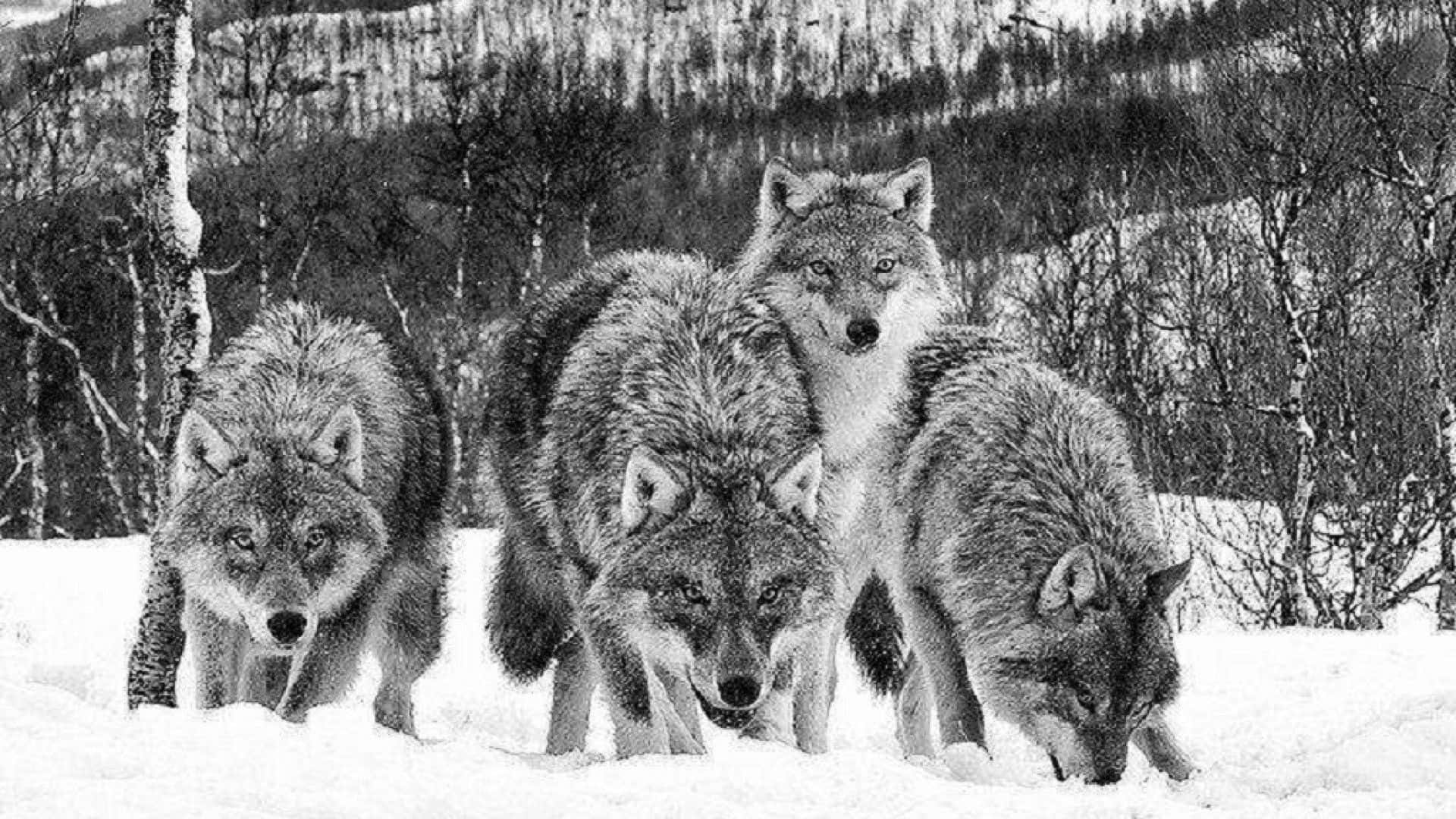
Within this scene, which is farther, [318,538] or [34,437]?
[34,437]

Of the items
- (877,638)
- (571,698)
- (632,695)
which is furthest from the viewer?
(877,638)

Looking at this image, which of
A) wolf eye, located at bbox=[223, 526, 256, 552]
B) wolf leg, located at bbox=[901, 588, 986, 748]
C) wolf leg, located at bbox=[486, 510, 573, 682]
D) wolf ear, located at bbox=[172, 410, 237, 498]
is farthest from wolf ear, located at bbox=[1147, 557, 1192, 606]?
wolf ear, located at bbox=[172, 410, 237, 498]

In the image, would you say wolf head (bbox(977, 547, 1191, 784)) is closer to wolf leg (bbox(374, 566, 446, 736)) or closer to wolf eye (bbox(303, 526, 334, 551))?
wolf leg (bbox(374, 566, 446, 736))

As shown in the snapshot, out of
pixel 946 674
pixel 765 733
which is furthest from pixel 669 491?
pixel 946 674

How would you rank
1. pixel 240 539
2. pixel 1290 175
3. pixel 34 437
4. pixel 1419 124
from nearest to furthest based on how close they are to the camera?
1. pixel 240 539
2. pixel 1419 124
3. pixel 1290 175
4. pixel 34 437

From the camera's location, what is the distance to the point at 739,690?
4.32 metres

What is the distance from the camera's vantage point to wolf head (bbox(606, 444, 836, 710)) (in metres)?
4.63

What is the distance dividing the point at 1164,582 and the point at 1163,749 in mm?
832

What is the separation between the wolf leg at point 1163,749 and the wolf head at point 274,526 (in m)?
3.33

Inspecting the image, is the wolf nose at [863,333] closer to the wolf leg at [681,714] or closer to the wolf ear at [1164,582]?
the wolf ear at [1164,582]

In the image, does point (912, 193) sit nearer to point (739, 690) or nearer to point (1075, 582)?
point (1075, 582)

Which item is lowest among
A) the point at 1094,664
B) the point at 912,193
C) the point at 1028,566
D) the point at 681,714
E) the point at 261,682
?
the point at 261,682

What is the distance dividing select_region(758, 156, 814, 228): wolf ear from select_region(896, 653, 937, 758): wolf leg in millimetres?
2329

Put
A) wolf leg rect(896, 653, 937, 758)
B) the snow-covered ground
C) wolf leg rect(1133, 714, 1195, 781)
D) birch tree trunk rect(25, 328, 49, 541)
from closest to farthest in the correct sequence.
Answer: the snow-covered ground, wolf leg rect(1133, 714, 1195, 781), wolf leg rect(896, 653, 937, 758), birch tree trunk rect(25, 328, 49, 541)
